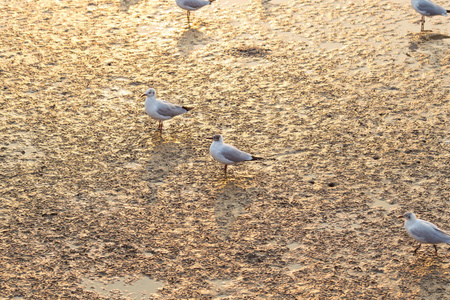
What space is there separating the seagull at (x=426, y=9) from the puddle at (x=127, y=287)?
8.10m

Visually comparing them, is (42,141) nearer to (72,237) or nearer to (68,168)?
(68,168)

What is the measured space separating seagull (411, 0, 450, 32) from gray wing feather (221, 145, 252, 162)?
5.80 metres

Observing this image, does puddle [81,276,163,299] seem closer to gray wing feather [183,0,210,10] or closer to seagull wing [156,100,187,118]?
seagull wing [156,100,187,118]

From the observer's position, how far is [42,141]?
28.7 feet

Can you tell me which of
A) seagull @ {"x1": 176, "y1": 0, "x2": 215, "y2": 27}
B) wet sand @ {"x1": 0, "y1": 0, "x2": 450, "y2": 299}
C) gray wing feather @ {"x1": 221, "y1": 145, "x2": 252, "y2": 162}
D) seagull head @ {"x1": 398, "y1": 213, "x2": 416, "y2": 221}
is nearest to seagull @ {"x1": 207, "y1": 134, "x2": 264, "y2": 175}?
gray wing feather @ {"x1": 221, "y1": 145, "x2": 252, "y2": 162}

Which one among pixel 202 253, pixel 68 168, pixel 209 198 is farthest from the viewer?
pixel 68 168

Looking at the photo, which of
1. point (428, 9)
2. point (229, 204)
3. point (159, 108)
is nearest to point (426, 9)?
point (428, 9)

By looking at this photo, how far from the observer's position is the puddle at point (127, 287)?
6.15m

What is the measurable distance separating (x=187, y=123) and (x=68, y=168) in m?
1.99

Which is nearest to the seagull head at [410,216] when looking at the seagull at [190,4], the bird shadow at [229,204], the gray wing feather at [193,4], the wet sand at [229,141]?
the wet sand at [229,141]

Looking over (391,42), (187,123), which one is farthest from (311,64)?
(187,123)

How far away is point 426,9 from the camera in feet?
38.7

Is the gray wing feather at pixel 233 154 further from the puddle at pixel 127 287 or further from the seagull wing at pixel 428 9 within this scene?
the seagull wing at pixel 428 9

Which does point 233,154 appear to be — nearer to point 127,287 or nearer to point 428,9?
point 127,287
